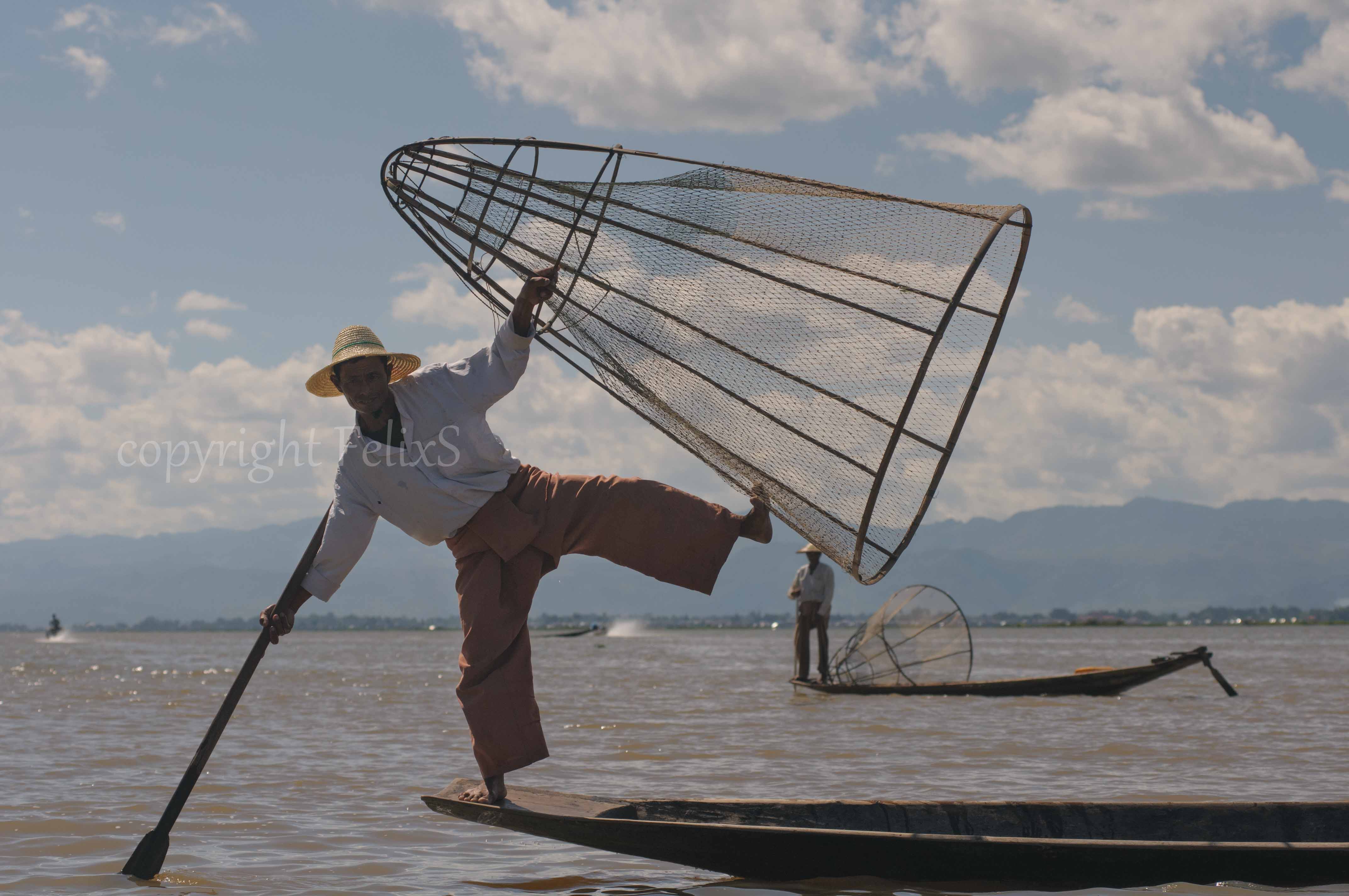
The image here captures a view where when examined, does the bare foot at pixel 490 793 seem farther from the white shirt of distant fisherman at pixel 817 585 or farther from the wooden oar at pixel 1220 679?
the wooden oar at pixel 1220 679

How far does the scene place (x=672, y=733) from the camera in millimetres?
9266

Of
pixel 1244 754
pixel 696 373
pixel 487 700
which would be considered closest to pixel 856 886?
pixel 487 700

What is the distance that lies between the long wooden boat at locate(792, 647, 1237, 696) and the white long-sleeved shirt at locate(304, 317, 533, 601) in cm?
901

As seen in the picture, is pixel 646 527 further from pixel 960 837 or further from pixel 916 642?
pixel 916 642

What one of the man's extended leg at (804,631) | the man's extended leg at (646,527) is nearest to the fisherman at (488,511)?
the man's extended leg at (646,527)

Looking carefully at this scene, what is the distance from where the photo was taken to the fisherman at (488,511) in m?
4.00

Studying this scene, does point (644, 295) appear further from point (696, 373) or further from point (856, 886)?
point (856, 886)

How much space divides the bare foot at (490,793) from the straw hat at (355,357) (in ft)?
4.99

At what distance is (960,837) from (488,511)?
194 cm

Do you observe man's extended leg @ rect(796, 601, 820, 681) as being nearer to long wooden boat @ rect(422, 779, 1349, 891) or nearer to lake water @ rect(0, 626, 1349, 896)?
lake water @ rect(0, 626, 1349, 896)

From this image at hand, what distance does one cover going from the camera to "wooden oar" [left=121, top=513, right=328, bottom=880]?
425 cm

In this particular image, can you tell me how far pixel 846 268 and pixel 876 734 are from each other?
5.73 metres

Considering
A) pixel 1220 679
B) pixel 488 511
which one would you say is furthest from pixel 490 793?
pixel 1220 679

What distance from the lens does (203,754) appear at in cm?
444
